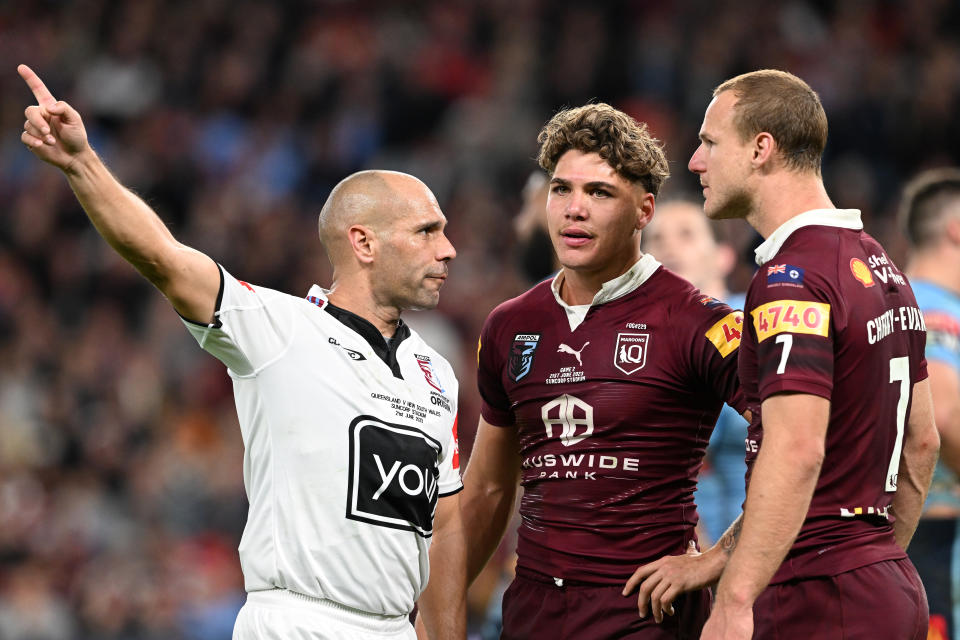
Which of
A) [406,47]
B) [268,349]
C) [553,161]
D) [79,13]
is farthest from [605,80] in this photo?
[268,349]

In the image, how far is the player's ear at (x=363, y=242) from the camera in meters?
4.10

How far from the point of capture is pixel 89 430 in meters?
10.8

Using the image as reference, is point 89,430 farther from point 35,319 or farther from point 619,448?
point 619,448

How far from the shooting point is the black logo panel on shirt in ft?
12.4

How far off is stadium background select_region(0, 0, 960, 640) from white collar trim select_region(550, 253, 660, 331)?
16.6ft

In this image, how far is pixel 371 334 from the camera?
4035 millimetres

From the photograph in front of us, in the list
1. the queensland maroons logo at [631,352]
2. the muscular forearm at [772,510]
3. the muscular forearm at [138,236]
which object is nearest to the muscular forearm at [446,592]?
the queensland maroons logo at [631,352]

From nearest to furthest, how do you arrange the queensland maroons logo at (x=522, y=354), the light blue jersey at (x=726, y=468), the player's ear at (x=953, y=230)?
the queensland maroons logo at (x=522, y=354)
the light blue jersey at (x=726, y=468)
the player's ear at (x=953, y=230)

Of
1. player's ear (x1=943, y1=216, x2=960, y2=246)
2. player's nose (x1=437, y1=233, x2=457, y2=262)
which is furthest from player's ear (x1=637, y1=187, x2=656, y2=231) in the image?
player's ear (x1=943, y1=216, x2=960, y2=246)

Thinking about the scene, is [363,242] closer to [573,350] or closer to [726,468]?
[573,350]

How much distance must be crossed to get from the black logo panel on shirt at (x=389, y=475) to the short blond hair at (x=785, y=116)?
1.38m

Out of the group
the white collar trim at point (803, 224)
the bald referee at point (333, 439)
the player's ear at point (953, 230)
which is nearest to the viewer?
the white collar trim at point (803, 224)

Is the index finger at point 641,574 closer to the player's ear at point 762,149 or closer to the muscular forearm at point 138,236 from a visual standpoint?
the player's ear at point 762,149

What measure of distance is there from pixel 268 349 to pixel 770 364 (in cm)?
145
